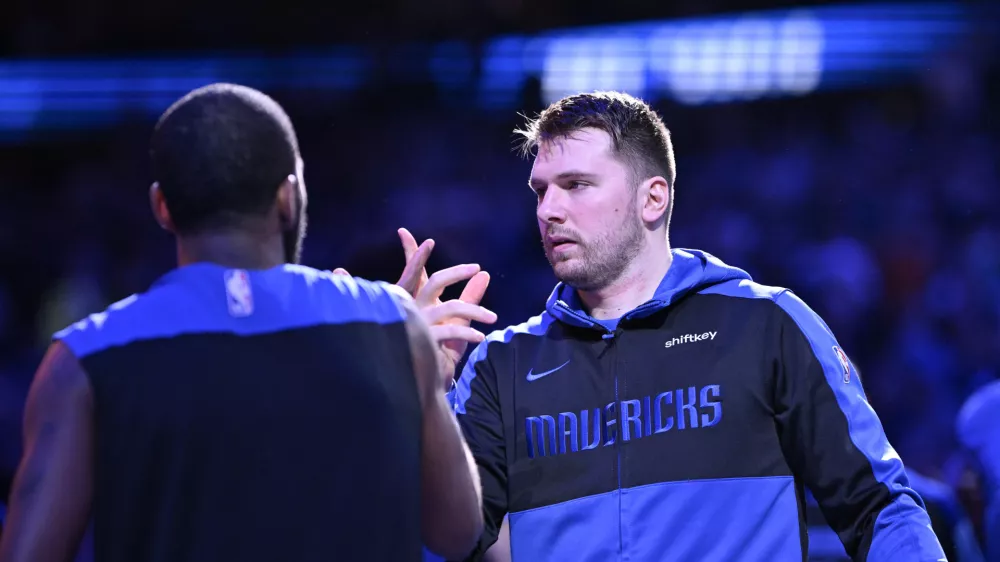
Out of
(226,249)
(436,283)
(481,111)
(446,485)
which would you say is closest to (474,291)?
(436,283)

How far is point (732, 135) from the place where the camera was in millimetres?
8461

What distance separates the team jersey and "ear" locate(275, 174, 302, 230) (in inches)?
3.5

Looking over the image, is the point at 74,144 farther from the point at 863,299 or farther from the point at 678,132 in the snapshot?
the point at 863,299

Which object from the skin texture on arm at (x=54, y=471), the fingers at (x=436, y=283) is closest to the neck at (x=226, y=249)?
the skin texture on arm at (x=54, y=471)

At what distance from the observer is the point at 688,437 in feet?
8.38

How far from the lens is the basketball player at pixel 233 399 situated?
1549 mm

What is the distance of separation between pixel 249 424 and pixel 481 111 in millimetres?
7049

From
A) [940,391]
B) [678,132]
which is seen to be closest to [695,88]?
[678,132]

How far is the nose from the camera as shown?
276 centimetres

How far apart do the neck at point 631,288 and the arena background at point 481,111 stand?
188 inches

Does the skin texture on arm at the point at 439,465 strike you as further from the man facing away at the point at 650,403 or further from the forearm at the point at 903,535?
the forearm at the point at 903,535

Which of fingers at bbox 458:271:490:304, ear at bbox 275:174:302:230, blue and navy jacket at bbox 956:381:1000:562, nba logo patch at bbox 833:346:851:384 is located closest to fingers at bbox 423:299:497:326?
fingers at bbox 458:271:490:304

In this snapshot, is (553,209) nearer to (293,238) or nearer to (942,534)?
(293,238)

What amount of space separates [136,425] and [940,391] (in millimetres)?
6170
